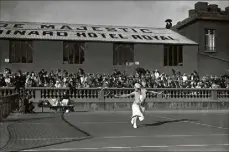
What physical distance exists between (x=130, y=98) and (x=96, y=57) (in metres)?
9.27

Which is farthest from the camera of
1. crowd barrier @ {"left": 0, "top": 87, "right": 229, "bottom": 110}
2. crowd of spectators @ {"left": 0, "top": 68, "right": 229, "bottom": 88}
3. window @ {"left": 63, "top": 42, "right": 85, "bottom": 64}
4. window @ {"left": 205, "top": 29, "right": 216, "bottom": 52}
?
window @ {"left": 205, "top": 29, "right": 216, "bottom": 52}

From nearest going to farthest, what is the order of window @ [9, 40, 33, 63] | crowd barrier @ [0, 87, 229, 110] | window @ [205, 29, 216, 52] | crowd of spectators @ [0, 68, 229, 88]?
crowd of spectators @ [0, 68, 229, 88]
crowd barrier @ [0, 87, 229, 110]
window @ [9, 40, 33, 63]
window @ [205, 29, 216, 52]

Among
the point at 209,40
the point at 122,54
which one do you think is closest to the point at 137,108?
the point at 122,54

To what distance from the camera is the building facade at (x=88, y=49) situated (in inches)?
1385

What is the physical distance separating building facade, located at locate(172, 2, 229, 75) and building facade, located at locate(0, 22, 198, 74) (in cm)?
120

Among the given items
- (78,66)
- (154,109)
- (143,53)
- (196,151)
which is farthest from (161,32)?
(196,151)

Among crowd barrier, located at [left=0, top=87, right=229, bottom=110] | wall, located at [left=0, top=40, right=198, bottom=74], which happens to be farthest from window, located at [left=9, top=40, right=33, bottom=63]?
crowd barrier, located at [left=0, top=87, right=229, bottom=110]

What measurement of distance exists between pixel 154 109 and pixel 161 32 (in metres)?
16.0

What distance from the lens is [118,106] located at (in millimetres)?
28312

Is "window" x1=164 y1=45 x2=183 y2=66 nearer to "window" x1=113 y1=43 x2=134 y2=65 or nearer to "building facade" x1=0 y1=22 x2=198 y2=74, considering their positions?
"building facade" x1=0 y1=22 x2=198 y2=74

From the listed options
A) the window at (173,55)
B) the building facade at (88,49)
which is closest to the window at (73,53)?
the building facade at (88,49)

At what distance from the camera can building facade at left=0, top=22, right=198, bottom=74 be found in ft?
115

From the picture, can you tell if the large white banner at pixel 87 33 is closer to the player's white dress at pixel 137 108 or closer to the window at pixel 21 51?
the window at pixel 21 51

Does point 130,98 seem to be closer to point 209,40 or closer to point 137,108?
point 137,108
